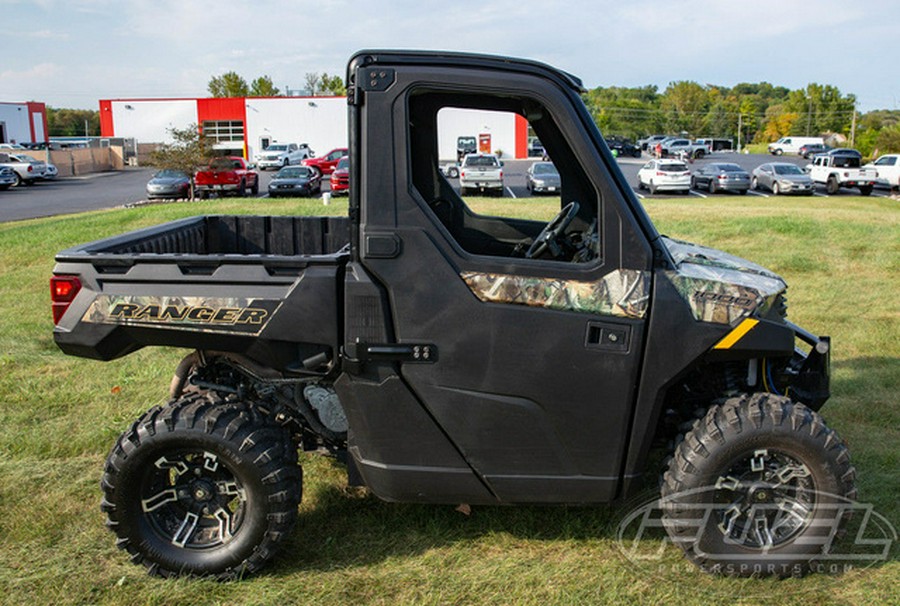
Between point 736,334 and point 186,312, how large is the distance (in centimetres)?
249

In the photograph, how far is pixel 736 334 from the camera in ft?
11.8

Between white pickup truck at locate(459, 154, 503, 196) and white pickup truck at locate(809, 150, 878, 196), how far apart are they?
15446 millimetres

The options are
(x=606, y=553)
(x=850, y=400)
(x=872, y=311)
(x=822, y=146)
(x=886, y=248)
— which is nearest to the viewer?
(x=606, y=553)

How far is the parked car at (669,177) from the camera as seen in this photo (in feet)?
110

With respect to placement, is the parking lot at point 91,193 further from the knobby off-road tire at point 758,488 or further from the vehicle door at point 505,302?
the knobby off-road tire at point 758,488

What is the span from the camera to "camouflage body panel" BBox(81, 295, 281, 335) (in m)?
3.62

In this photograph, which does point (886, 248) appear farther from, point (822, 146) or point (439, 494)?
point (822, 146)

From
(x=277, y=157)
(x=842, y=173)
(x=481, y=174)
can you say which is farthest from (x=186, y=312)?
(x=277, y=157)

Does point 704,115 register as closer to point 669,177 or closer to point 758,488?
point 669,177

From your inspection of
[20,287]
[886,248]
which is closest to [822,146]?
[886,248]

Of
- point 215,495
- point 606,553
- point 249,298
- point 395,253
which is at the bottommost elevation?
point 606,553

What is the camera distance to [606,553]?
3.99 meters

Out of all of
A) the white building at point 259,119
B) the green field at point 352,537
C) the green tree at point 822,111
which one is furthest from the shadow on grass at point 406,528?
the green tree at point 822,111

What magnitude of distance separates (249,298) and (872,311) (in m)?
8.30
